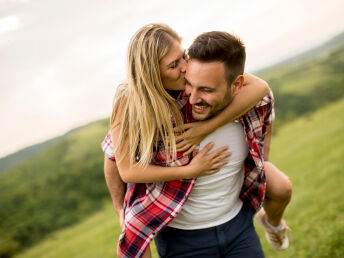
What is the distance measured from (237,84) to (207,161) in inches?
20.5

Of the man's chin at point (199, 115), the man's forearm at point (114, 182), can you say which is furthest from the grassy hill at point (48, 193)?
the man's chin at point (199, 115)

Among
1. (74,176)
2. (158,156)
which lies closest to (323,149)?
(158,156)

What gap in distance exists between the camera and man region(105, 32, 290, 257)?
68.3 inches

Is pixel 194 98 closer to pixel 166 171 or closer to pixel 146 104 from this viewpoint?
pixel 146 104

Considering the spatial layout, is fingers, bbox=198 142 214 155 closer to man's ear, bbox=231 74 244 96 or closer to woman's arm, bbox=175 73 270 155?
woman's arm, bbox=175 73 270 155

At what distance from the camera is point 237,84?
1.90 metres

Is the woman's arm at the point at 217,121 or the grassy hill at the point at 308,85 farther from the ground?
the woman's arm at the point at 217,121

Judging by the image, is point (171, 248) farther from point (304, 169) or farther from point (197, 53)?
point (304, 169)

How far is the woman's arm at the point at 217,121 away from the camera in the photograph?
181cm

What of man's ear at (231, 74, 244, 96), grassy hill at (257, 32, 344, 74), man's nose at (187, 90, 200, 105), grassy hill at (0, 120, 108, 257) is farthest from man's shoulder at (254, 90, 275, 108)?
grassy hill at (257, 32, 344, 74)

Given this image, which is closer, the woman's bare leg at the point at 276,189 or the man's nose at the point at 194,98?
the man's nose at the point at 194,98

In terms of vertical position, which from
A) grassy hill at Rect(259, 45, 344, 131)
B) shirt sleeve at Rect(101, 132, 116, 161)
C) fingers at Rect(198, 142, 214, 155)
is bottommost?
grassy hill at Rect(259, 45, 344, 131)

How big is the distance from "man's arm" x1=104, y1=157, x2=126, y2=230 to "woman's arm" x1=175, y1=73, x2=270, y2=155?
55cm

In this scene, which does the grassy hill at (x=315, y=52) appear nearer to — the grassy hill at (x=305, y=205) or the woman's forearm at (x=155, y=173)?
the grassy hill at (x=305, y=205)
